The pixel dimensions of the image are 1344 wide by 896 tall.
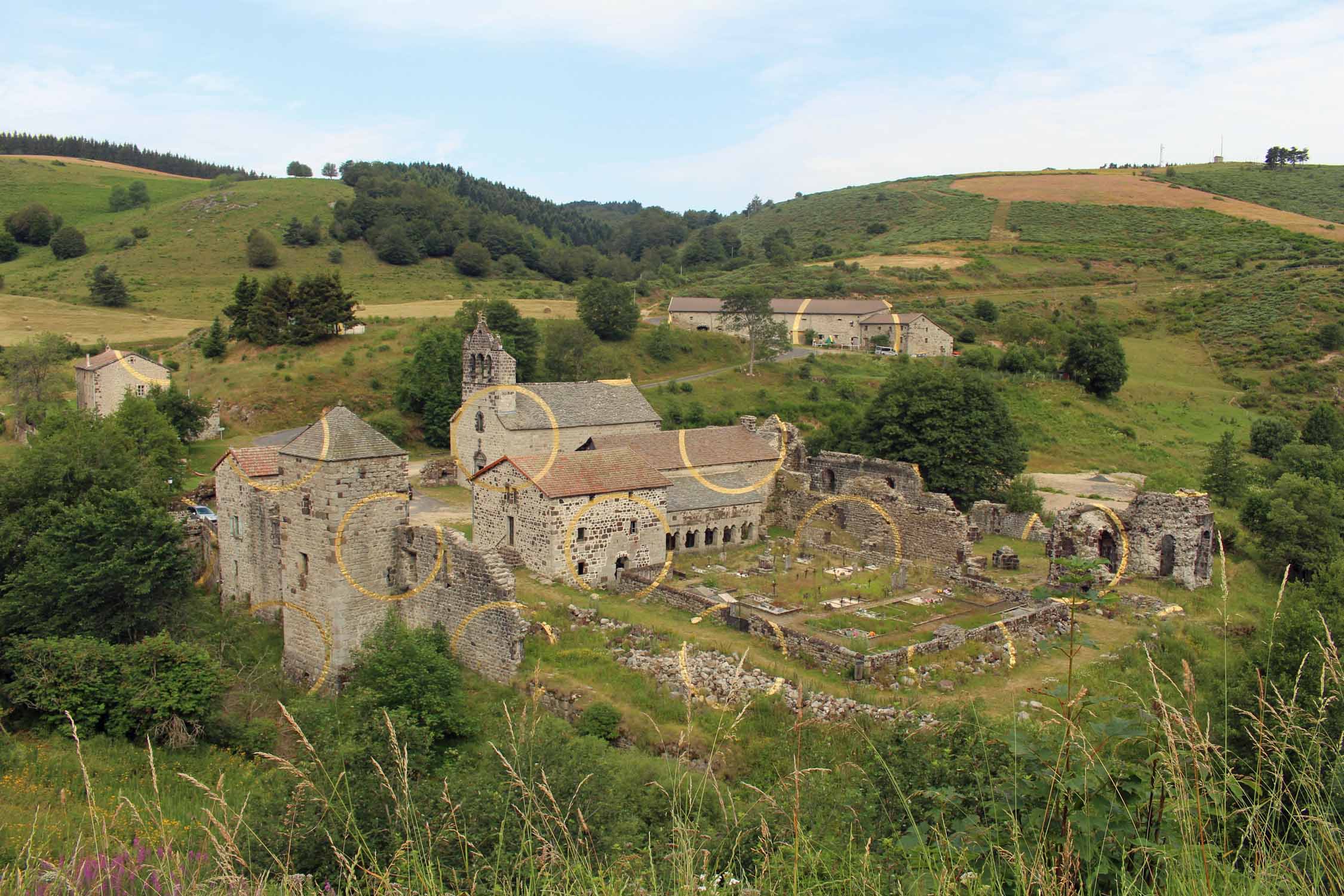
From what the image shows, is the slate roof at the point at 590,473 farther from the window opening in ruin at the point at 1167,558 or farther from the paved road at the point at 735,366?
the paved road at the point at 735,366

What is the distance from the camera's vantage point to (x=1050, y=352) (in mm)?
65250

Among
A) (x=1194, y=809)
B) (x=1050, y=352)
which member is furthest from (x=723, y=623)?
(x=1050, y=352)

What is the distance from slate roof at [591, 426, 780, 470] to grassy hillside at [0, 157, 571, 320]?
1963 inches

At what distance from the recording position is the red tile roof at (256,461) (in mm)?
22234

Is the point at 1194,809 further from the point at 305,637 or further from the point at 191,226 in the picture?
the point at 191,226

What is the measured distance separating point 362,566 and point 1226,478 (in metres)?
34.5

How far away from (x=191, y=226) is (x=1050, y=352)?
88.6m

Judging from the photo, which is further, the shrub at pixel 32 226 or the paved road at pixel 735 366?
the shrub at pixel 32 226

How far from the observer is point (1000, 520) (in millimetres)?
35281

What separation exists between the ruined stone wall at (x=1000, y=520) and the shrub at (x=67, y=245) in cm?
8997
